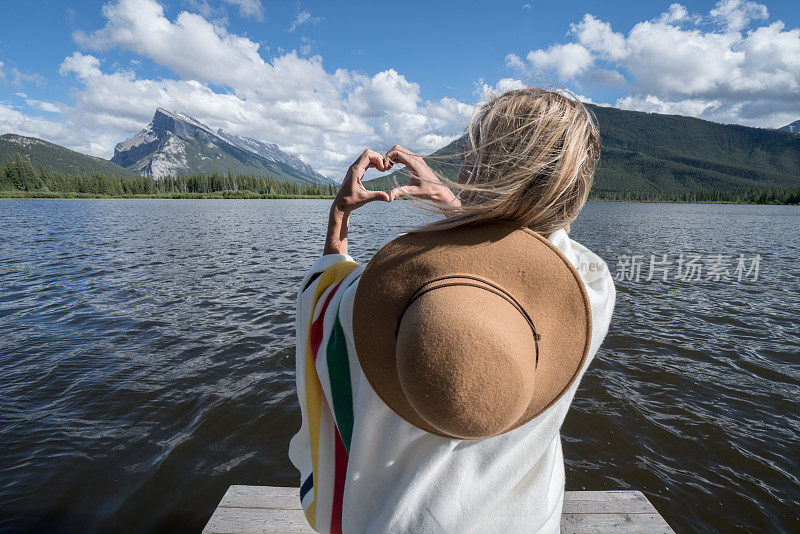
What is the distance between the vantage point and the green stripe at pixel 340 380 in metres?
1.32

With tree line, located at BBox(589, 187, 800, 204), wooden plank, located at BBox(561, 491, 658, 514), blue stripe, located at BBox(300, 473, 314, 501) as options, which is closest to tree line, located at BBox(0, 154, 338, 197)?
tree line, located at BBox(589, 187, 800, 204)

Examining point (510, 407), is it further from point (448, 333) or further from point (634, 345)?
point (634, 345)

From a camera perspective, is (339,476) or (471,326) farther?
(339,476)

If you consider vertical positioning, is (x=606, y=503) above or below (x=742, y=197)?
below

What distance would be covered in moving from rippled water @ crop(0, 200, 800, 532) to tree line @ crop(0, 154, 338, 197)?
492ft

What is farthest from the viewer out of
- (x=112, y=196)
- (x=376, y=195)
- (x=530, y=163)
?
(x=112, y=196)

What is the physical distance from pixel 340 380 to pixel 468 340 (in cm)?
66

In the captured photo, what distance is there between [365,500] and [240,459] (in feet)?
15.9

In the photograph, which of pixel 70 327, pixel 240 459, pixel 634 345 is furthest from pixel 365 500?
pixel 70 327

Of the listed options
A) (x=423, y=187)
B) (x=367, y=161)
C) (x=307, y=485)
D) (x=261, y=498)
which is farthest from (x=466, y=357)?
(x=261, y=498)

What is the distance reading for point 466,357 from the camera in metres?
0.86

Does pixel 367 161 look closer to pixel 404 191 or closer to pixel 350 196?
pixel 350 196

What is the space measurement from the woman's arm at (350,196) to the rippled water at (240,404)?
228mm

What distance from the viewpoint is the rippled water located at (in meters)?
4.72
